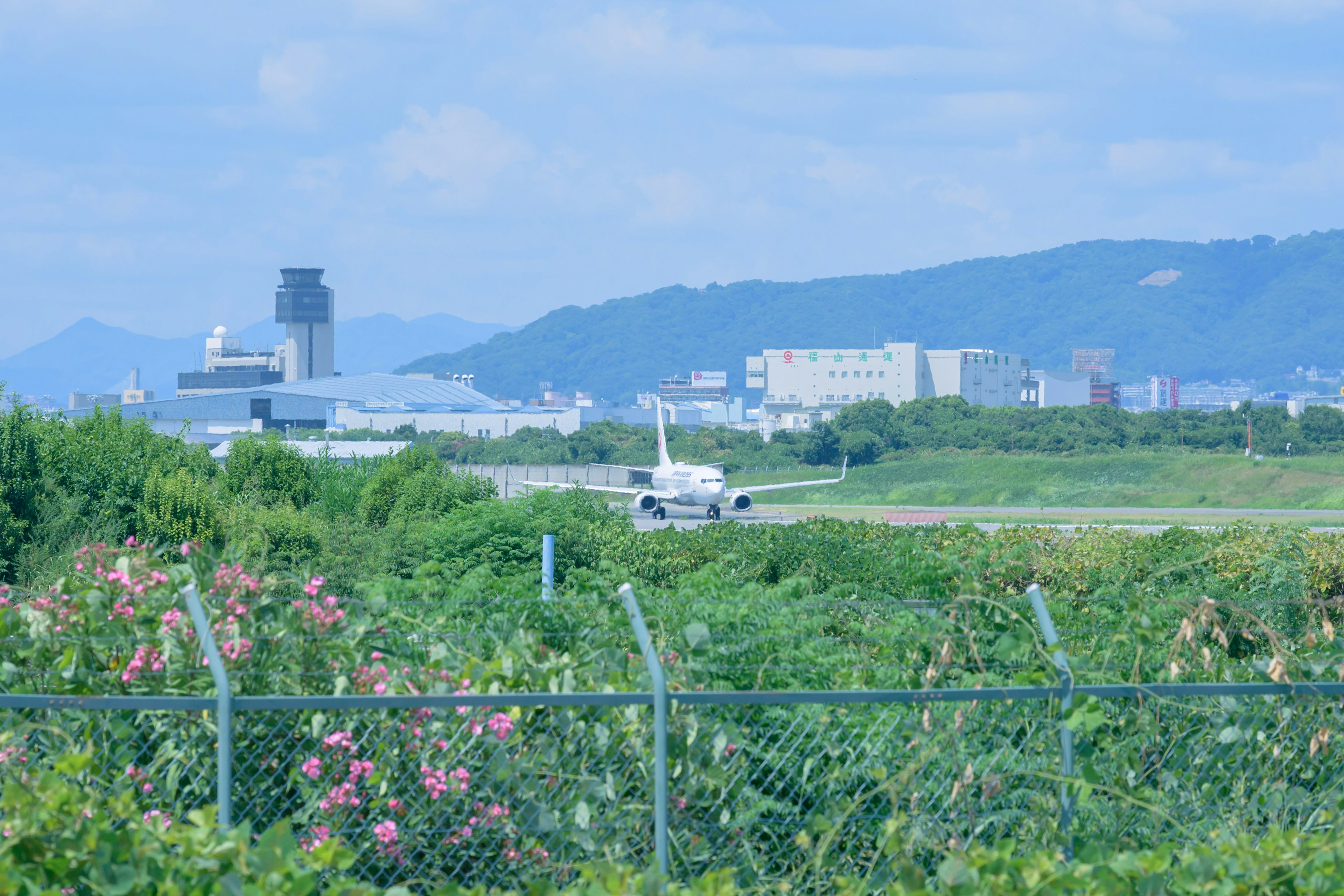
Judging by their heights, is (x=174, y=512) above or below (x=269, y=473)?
below

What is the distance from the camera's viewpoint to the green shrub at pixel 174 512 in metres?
20.8

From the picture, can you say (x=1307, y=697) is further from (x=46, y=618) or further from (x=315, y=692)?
(x=46, y=618)

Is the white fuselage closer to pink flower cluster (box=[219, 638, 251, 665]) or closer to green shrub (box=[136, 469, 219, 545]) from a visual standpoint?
green shrub (box=[136, 469, 219, 545])

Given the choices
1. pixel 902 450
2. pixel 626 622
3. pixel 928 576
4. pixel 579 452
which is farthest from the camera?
pixel 579 452

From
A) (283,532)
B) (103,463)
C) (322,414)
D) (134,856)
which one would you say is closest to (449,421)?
(322,414)

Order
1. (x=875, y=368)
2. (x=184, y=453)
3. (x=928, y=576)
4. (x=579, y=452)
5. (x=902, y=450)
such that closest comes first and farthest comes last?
(x=928, y=576)
(x=184, y=453)
(x=902, y=450)
(x=579, y=452)
(x=875, y=368)

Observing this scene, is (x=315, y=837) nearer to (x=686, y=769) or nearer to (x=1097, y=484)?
(x=686, y=769)

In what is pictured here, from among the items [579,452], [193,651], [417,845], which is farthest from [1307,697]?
[579,452]

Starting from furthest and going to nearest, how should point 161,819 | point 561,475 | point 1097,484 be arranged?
point 561,475, point 1097,484, point 161,819

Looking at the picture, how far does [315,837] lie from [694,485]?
160ft

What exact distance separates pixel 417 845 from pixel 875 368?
19697 centimetres

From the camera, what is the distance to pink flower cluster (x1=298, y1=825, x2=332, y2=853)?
4.69 metres

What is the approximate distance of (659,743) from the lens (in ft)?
15.0

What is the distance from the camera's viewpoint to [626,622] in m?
6.54
